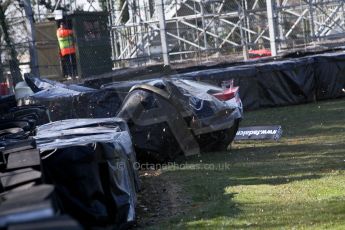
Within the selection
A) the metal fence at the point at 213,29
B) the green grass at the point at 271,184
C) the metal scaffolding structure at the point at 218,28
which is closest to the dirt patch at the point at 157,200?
the green grass at the point at 271,184

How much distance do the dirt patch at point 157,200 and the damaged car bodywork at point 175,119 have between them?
1069 mm

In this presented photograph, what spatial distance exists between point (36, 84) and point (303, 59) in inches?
298

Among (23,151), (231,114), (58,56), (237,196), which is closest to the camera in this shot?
(23,151)

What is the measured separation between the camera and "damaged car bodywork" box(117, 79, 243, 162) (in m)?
13.2

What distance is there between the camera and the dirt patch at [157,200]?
9005mm

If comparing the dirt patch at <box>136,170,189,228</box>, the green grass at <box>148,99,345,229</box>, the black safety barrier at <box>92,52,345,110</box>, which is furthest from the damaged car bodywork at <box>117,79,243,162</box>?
the black safety barrier at <box>92,52,345,110</box>

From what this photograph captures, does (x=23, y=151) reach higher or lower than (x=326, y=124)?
higher

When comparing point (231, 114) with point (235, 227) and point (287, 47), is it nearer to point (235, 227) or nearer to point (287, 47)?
point (235, 227)

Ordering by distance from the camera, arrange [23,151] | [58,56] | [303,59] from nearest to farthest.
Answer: [23,151] < [303,59] < [58,56]

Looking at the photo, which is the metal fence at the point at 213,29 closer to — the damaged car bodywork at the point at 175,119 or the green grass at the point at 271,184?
the green grass at the point at 271,184

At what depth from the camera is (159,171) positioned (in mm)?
12609

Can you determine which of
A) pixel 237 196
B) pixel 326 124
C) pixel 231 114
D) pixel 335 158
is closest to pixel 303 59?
pixel 326 124

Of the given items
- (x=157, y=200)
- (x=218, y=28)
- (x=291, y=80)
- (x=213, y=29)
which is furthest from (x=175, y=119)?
(x=218, y=28)

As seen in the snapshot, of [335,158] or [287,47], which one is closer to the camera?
[335,158]
